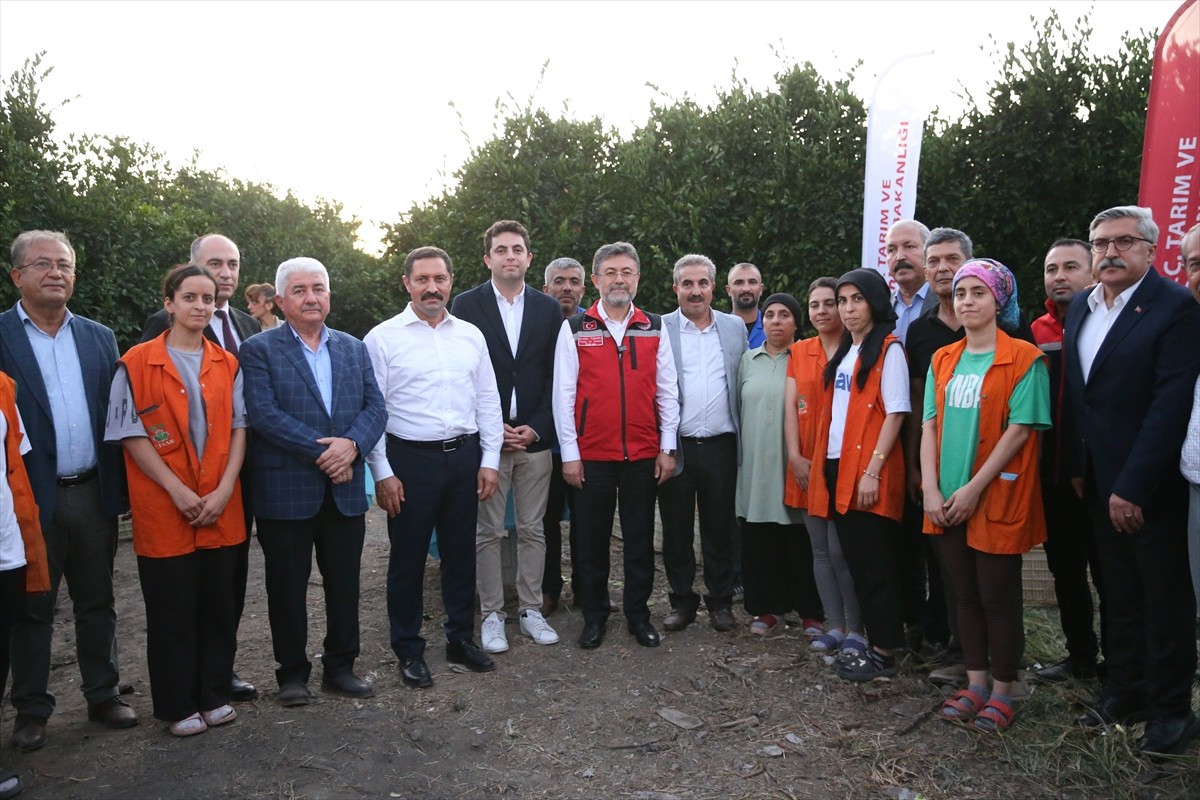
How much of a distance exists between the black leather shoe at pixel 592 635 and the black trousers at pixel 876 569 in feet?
4.92

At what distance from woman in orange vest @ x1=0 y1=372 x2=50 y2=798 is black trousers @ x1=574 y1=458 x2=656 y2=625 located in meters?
2.62

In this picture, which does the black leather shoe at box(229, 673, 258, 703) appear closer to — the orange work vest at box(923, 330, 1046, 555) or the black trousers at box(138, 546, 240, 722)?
the black trousers at box(138, 546, 240, 722)

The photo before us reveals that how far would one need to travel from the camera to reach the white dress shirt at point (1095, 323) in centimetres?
378

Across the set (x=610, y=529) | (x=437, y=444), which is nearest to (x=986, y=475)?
(x=610, y=529)

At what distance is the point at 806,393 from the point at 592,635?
1836 mm

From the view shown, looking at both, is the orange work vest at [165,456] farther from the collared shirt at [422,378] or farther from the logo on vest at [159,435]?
the collared shirt at [422,378]

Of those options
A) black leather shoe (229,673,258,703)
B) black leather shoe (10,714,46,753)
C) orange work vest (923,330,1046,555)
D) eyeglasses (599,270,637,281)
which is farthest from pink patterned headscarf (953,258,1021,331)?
black leather shoe (10,714,46,753)

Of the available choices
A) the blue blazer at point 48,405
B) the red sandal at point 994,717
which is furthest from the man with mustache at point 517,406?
the red sandal at point 994,717

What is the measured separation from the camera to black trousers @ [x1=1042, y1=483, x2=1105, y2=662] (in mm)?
4316

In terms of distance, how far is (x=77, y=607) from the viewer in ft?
13.4

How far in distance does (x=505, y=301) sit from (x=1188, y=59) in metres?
4.64

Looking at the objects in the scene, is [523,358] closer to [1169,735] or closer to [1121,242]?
[1121,242]

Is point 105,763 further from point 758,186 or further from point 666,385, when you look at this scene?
point 758,186

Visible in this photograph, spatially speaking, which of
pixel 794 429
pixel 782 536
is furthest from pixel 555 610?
pixel 794 429
